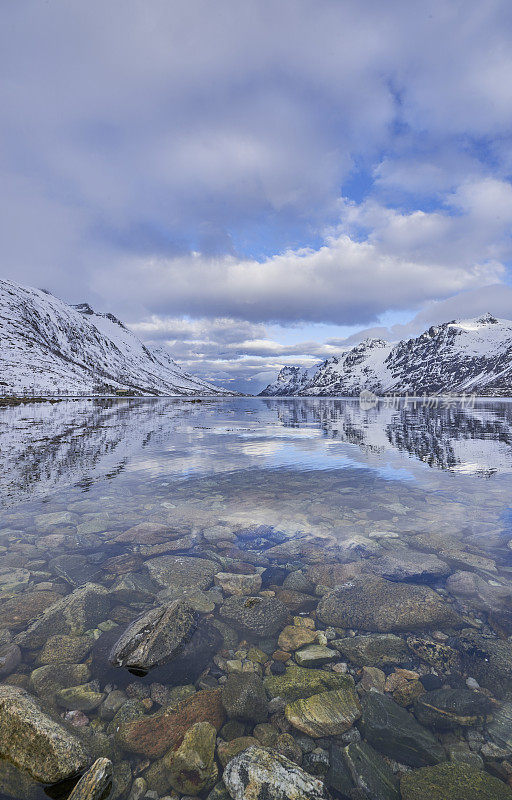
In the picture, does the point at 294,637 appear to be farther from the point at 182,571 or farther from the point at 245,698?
the point at 182,571

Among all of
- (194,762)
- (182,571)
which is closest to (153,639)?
(194,762)

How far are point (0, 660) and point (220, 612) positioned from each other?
4672 millimetres

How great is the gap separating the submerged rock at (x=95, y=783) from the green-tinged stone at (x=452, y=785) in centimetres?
412

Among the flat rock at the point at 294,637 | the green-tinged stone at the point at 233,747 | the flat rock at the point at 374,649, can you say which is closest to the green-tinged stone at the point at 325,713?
the green-tinged stone at the point at 233,747

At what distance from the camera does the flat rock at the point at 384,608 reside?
27.5 feet

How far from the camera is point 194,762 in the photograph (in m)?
5.22

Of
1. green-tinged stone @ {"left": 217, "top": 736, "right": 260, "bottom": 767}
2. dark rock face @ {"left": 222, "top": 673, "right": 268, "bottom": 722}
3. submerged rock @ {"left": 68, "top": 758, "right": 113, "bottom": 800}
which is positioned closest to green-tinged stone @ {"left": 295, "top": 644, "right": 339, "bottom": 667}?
dark rock face @ {"left": 222, "top": 673, "right": 268, "bottom": 722}

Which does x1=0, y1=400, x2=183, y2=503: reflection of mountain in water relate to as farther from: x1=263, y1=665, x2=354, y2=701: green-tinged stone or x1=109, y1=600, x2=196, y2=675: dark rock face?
x1=263, y1=665, x2=354, y2=701: green-tinged stone

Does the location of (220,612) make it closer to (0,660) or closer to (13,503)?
(0,660)

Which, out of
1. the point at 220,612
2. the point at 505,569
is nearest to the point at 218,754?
the point at 220,612

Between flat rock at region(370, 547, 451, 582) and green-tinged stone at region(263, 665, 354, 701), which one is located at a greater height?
flat rock at region(370, 547, 451, 582)

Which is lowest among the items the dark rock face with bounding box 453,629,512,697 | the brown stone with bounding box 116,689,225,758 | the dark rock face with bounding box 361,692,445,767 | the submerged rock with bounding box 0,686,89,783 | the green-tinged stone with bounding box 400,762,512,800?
the brown stone with bounding box 116,689,225,758

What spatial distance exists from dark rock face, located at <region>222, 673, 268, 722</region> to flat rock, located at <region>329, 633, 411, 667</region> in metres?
2.07

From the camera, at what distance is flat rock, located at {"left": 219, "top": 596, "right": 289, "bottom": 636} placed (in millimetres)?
8359
